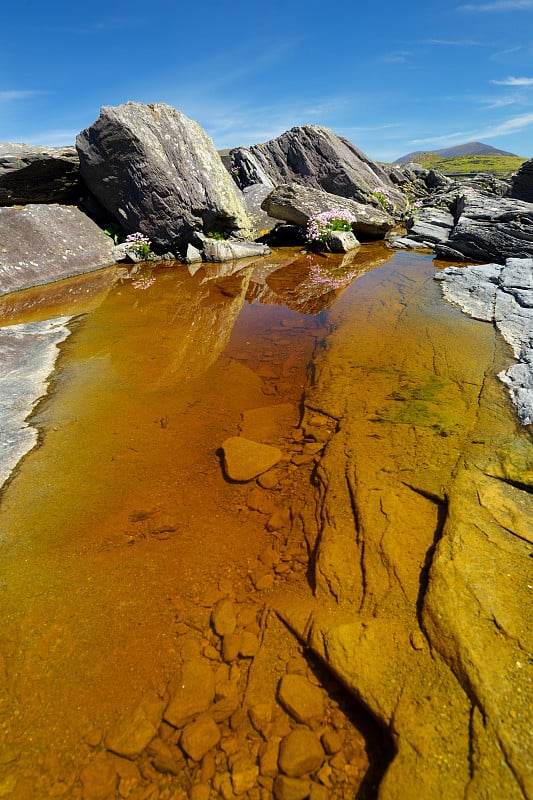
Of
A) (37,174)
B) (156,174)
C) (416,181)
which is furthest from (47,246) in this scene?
(416,181)

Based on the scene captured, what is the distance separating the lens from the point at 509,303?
357 inches

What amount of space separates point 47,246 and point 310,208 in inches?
475

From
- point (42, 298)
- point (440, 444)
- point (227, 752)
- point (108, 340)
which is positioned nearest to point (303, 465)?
point (440, 444)

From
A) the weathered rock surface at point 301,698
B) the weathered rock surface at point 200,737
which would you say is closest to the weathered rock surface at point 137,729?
the weathered rock surface at point 200,737

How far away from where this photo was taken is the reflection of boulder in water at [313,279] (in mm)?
11281

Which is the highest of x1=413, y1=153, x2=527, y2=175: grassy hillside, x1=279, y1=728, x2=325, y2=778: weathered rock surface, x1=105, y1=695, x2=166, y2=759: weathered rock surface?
x1=413, y1=153, x2=527, y2=175: grassy hillside

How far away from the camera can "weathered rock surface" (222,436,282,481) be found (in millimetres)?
4492

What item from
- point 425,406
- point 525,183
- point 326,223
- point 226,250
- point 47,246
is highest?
point 525,183

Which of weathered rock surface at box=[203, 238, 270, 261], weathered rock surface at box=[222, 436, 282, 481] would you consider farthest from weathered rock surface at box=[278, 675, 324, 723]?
weathered rock surface at box=[203, 238, 270, 261]

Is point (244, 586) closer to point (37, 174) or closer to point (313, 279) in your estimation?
point (313, 279)

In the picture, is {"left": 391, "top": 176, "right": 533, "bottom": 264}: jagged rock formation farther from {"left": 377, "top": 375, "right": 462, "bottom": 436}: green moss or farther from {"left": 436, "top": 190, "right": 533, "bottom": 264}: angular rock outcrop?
{"left": 377, "top": 375, "right": 462, "bottom": 436}: green moss

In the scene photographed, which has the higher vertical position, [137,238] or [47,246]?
[137,238]

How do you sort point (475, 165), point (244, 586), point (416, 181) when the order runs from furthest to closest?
1. point (475, 165)
2. point (416, 181)
3. point (244, 586)

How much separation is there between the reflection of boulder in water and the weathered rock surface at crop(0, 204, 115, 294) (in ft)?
26.0
